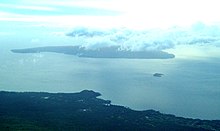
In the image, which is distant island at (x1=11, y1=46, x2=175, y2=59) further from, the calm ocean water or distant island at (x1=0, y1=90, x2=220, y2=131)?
distant island at (x1=0, y1=90, x2=220, y2=131)

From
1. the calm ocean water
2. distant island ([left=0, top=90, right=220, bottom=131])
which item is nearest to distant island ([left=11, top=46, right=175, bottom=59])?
the calm ocean water

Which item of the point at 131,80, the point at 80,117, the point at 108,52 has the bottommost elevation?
the point at 80,117

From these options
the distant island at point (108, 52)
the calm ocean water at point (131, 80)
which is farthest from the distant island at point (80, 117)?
the distant island at point (108, 52)

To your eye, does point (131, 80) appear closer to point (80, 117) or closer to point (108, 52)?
point (80, 117)

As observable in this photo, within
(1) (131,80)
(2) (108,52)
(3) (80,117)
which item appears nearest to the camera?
(3) (80,117)

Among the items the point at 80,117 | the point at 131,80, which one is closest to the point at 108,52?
the point at 131,80

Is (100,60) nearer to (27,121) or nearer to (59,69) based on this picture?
(59,69)

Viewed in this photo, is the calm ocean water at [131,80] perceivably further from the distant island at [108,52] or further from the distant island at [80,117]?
the distant island at [108,52]
